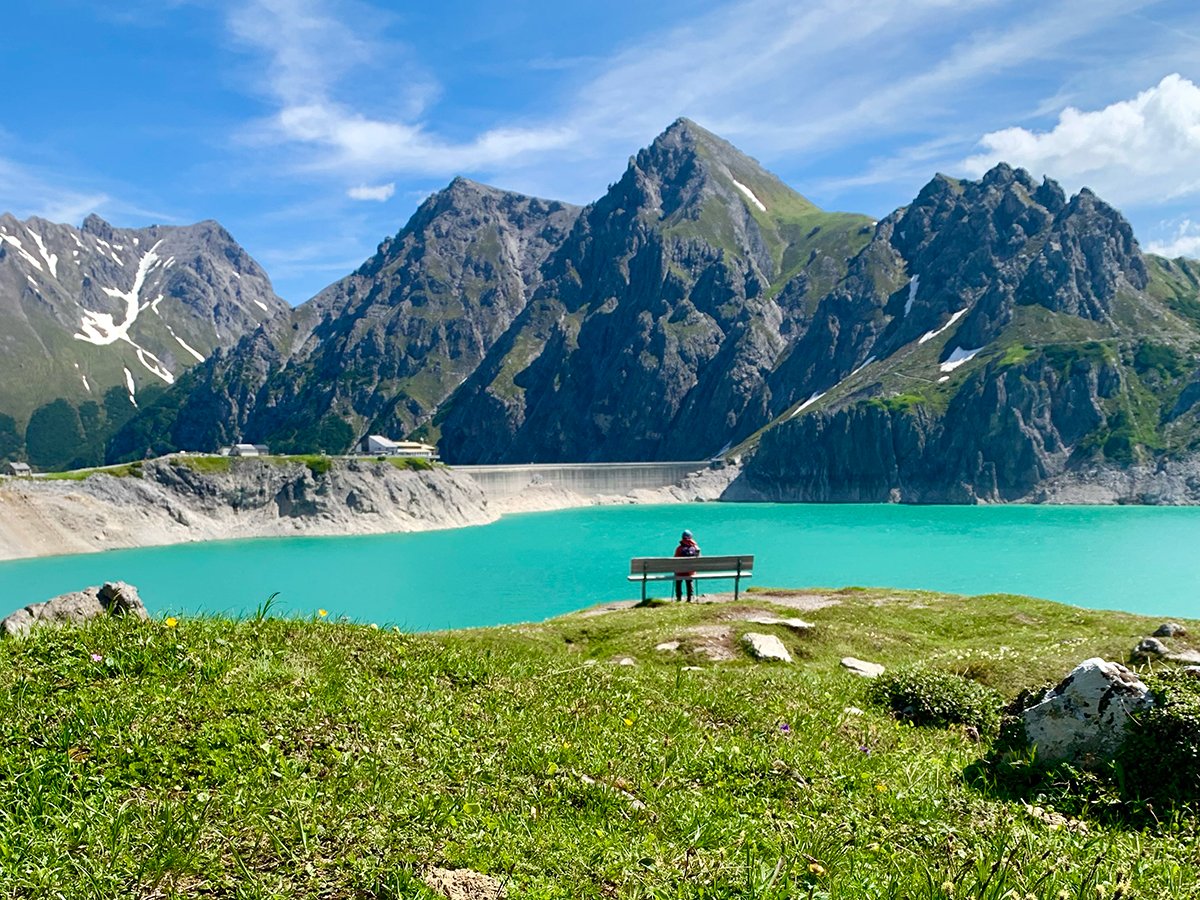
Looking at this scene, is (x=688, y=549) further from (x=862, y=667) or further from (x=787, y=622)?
(x=862, y=667)

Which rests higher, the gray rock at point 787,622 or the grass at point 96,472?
the grass at point 96,472

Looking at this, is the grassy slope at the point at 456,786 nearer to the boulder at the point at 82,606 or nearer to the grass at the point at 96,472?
the boulder at the point at 82,606

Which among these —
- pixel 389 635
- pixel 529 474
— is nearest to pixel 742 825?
pixel 389 635

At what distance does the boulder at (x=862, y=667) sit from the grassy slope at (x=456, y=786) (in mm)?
4616

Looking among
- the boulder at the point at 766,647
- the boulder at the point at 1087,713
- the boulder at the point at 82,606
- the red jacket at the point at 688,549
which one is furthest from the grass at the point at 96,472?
the boulder at the point at 1087,713

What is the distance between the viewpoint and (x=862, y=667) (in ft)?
52.7

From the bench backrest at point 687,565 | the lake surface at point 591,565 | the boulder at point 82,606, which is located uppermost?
the boulder at point 82,606

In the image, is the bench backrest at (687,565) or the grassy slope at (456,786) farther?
the bench backrest at (687,565)

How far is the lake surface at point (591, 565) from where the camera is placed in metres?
56.0

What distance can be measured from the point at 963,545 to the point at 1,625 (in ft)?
315

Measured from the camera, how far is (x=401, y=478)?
14000 centimetres

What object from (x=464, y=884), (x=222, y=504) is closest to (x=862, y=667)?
(x=464, y=884)

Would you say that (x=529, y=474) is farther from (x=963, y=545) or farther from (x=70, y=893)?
(x=70, y=893)

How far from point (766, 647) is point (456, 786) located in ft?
37.6
